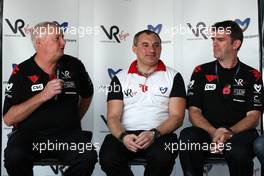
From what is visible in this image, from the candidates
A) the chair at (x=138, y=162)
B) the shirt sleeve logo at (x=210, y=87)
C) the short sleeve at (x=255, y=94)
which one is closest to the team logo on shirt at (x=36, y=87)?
the chair at (x=138, y=162)

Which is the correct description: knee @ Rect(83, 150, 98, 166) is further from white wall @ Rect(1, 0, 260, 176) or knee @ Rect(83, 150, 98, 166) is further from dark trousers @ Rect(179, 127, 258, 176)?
white wall @ Rect(1, 0, 260, 176)

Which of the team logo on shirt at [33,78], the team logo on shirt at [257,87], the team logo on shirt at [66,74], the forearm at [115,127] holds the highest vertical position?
the team logo on shirt at [66,74]

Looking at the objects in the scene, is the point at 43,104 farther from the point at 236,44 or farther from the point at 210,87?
the point at 236,44

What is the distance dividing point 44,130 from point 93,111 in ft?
3.69

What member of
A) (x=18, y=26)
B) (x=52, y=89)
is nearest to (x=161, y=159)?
(x=52, y=89)

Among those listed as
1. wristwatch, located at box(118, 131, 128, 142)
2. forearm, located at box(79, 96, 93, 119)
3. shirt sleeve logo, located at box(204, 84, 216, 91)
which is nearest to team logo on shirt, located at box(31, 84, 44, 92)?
forearm, located at box(79, 96, 93, 119)

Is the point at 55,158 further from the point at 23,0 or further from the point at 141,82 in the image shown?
the point at 23,0

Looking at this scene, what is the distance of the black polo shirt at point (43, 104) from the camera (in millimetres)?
3439

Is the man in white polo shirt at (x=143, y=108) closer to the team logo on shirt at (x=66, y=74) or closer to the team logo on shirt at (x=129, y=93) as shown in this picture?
the team logo on shirt at (x=129, y=93)

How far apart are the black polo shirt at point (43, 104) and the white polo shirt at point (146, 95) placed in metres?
0.31

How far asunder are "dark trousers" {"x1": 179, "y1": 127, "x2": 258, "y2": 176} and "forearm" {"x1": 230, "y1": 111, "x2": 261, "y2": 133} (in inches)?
3.0

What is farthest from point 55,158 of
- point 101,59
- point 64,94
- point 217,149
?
point 101,59

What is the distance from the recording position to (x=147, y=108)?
3.57 metres

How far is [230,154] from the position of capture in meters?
3.12
